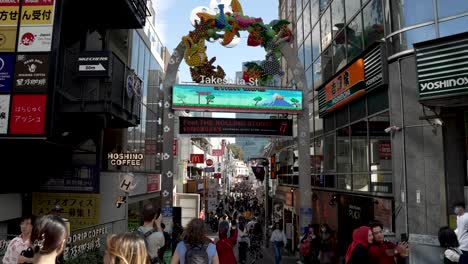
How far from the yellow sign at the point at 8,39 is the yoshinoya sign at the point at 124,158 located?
549 centimetres

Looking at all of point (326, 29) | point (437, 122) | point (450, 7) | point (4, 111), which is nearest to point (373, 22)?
point (450, 7)

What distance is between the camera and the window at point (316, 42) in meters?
20.0

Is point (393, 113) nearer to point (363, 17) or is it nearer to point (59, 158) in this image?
point (363, 17)

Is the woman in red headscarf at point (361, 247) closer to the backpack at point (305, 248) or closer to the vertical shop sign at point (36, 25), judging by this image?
the backpack at point (305, 248)

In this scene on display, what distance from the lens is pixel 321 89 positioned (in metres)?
18.6

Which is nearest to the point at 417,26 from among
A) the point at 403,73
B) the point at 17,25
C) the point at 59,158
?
the point at 403,73

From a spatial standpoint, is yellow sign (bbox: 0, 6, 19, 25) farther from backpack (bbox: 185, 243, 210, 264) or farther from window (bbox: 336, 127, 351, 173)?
window (bbox: 336, 127, 351, 173)

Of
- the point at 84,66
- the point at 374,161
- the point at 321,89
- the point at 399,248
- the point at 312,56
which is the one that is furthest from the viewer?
the point at 312,56

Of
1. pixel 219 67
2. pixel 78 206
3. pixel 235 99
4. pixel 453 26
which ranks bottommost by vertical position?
pixel 78 206

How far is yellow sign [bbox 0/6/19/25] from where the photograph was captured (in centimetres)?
1115

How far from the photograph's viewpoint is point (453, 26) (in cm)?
1002

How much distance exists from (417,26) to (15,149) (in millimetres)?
12756

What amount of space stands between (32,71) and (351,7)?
11.4 metres

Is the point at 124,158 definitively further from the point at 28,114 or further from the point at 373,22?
the point at 373,22
